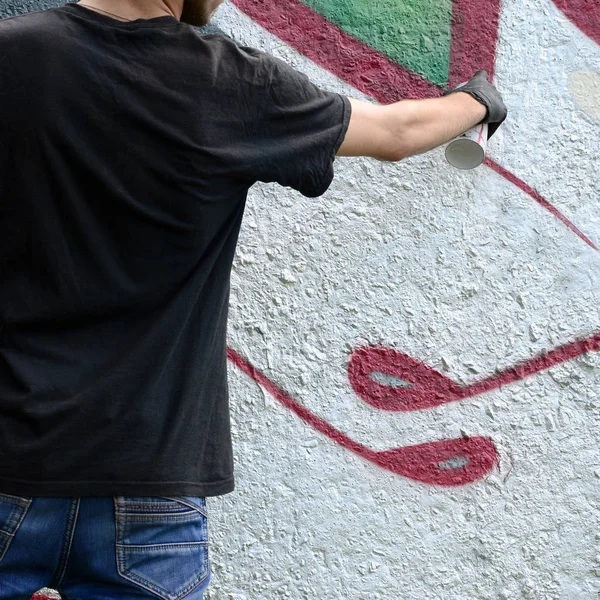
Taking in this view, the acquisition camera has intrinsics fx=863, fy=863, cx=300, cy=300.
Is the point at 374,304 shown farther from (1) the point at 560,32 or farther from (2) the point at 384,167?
(1) the point at 560,32

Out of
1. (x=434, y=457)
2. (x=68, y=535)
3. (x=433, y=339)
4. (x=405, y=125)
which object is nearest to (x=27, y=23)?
(x=405, y=125)

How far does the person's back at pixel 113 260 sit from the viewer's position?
4.04ft

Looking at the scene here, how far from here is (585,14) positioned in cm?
211

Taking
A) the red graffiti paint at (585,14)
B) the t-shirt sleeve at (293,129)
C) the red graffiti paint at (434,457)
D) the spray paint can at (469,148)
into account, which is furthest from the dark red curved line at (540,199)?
the t-shirt sleeve at (293,129)

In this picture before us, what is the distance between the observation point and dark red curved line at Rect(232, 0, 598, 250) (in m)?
2.10

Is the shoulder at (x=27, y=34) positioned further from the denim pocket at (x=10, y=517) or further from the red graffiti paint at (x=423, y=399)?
the red graffiti paint at (x=423, y=399)

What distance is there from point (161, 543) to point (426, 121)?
2.73ft

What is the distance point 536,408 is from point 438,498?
1.06 ft

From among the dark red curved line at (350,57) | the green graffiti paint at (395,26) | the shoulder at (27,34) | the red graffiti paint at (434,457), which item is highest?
the shoulder at (27,34)

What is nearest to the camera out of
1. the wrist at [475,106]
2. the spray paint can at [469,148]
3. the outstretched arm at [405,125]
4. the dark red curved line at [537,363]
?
the outstretched arm at [405,125]

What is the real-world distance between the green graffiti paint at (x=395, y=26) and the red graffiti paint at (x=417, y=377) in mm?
Result: 693

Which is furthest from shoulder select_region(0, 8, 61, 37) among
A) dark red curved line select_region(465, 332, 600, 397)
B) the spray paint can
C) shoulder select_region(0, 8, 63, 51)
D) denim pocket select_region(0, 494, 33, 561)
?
dark red curved line select_region(465, 332, 600, 397)

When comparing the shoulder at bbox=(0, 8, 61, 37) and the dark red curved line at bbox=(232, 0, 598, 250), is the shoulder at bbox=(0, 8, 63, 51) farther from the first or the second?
the dark red curved line at bbox=(232, 0, 598, 250)

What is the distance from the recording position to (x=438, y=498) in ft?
6.89
